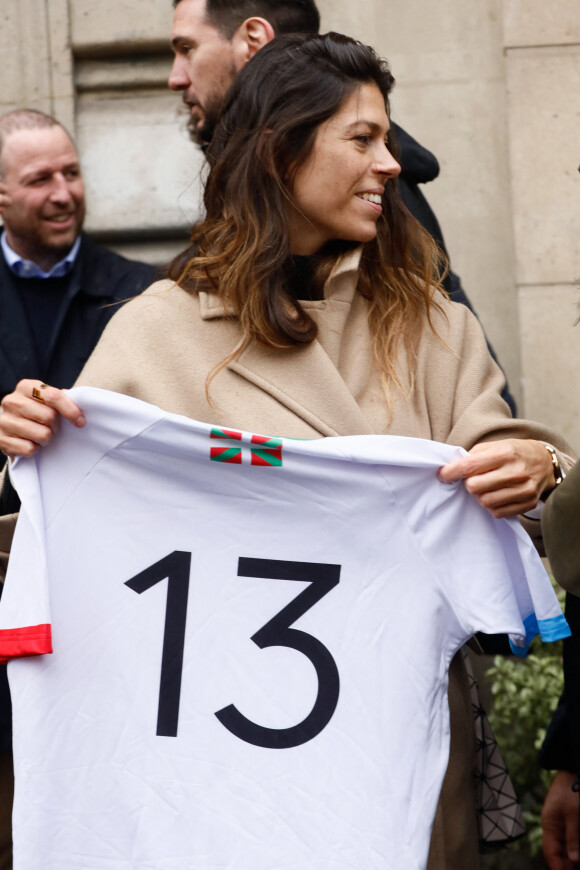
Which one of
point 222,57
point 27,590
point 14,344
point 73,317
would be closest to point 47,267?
point 73,317

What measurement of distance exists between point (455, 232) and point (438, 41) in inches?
29.4

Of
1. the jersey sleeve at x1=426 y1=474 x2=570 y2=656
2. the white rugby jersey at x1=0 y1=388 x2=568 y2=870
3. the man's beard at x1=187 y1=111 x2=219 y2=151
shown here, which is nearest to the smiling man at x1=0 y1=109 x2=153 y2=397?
the man's beard at x1=187 y1=111 x2=219 y2=151

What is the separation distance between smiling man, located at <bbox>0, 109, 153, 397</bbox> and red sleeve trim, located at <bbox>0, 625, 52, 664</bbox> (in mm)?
1482

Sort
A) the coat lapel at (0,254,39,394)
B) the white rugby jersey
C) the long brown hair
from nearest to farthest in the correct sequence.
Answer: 1. the white rugby jersey
2. the long brown hair
3. the coat lapel at (0,254,39,394)

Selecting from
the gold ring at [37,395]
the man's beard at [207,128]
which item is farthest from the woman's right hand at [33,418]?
the man's beard at [207,128]

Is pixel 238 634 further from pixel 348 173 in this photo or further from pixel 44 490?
pixel 348 173

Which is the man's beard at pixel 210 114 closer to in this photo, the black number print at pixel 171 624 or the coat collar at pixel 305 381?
the coat collar at pixel 305 381

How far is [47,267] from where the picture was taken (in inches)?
167

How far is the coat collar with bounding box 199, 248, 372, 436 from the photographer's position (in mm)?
2697

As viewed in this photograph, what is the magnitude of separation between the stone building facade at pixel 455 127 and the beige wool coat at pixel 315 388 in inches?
81.9

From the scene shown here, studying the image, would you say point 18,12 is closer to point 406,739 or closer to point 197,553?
point 197,553

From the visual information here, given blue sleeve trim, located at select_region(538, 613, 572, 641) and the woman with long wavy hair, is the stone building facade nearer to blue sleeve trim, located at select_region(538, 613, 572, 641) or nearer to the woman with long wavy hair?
the woman with long wavy hair

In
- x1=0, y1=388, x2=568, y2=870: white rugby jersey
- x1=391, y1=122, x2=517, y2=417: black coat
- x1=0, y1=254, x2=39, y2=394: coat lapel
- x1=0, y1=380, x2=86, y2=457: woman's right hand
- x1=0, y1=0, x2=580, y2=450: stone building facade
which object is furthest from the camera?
x1=0, y1=0, x2=580, y2=450: stone building facade

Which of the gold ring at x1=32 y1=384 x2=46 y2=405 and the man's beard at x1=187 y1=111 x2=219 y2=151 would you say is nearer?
the gold ring at x1=32 y1=384 x2=46 y2=405
